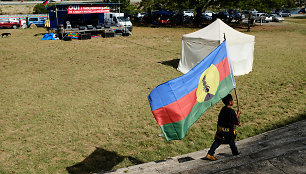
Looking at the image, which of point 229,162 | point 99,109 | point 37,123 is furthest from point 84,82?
point 229,162

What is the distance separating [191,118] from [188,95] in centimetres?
49

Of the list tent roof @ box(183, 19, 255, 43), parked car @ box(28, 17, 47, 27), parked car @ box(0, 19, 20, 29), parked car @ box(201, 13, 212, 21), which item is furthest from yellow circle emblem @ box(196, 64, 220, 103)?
parked car @ box(201, 13, 212, 21)

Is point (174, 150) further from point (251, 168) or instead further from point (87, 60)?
point (87, 60)

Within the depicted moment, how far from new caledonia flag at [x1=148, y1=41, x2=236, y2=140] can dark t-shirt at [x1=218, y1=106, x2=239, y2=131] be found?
358 mm

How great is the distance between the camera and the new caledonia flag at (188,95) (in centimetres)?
510

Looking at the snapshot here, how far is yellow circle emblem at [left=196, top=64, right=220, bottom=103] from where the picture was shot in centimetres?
551

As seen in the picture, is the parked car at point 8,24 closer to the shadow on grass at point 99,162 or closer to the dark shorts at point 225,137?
the shadow on grass at point 99,162

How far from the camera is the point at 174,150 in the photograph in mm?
7129

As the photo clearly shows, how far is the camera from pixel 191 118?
5.35 metres

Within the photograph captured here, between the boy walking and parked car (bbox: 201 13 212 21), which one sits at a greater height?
parked car (bbox: 201 13 212 21)

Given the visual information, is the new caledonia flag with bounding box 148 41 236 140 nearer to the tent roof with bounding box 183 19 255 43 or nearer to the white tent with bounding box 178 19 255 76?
the white tent with bounding box 178 19 255 76

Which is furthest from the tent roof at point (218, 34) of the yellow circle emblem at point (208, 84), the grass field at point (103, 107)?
the yellow circle emblem at point (208, 84)

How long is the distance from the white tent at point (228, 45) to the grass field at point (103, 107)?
0.75 metres

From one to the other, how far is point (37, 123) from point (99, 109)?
86.0 inches
